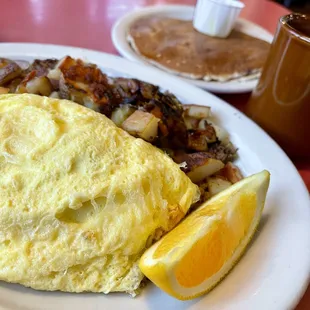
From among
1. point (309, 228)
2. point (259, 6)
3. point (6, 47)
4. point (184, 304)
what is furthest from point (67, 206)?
point (259, 6)

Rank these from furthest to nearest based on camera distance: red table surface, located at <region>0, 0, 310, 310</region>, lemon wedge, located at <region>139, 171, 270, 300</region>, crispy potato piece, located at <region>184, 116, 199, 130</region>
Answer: red table surface, located at <region>0, 0, 310, 310</region>, crispy potato piece, located at <region>184, 116, 199, 130</region>, lemon wedge, located at <region>139, 171, 270, 300</region>

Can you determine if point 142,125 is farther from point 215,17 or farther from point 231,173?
point 215,17

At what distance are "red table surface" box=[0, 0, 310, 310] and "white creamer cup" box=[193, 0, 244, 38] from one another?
0.59m

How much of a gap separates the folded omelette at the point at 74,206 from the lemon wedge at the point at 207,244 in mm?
83

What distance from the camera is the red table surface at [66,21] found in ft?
7.61

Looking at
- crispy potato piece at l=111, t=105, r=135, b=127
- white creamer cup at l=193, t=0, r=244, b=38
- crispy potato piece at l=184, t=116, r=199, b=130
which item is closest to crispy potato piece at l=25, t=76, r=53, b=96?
crispy potato piece at l=111, t=105, r=135, b=127

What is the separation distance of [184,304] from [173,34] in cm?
189

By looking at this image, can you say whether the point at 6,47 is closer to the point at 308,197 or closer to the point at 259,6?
the point at 308,197

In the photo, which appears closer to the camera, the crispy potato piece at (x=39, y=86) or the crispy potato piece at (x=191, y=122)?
the crispy potato piece at (x=39, y=86)

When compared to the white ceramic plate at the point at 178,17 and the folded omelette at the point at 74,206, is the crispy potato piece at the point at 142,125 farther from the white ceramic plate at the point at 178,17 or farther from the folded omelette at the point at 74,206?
the white ceramic plate at the point at 178,17

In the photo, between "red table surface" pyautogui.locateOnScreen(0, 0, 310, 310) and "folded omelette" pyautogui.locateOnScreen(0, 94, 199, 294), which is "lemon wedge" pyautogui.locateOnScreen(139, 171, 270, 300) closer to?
"folded omelette" pyautogui.locateOnScreen(0, 94, 199, 294)

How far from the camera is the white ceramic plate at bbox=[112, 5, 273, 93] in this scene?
6.72ft

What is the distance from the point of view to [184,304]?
97cm

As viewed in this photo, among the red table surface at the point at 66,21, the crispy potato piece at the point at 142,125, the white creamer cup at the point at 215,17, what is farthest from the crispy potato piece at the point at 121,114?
the white creamer cup at the point at 215,17
